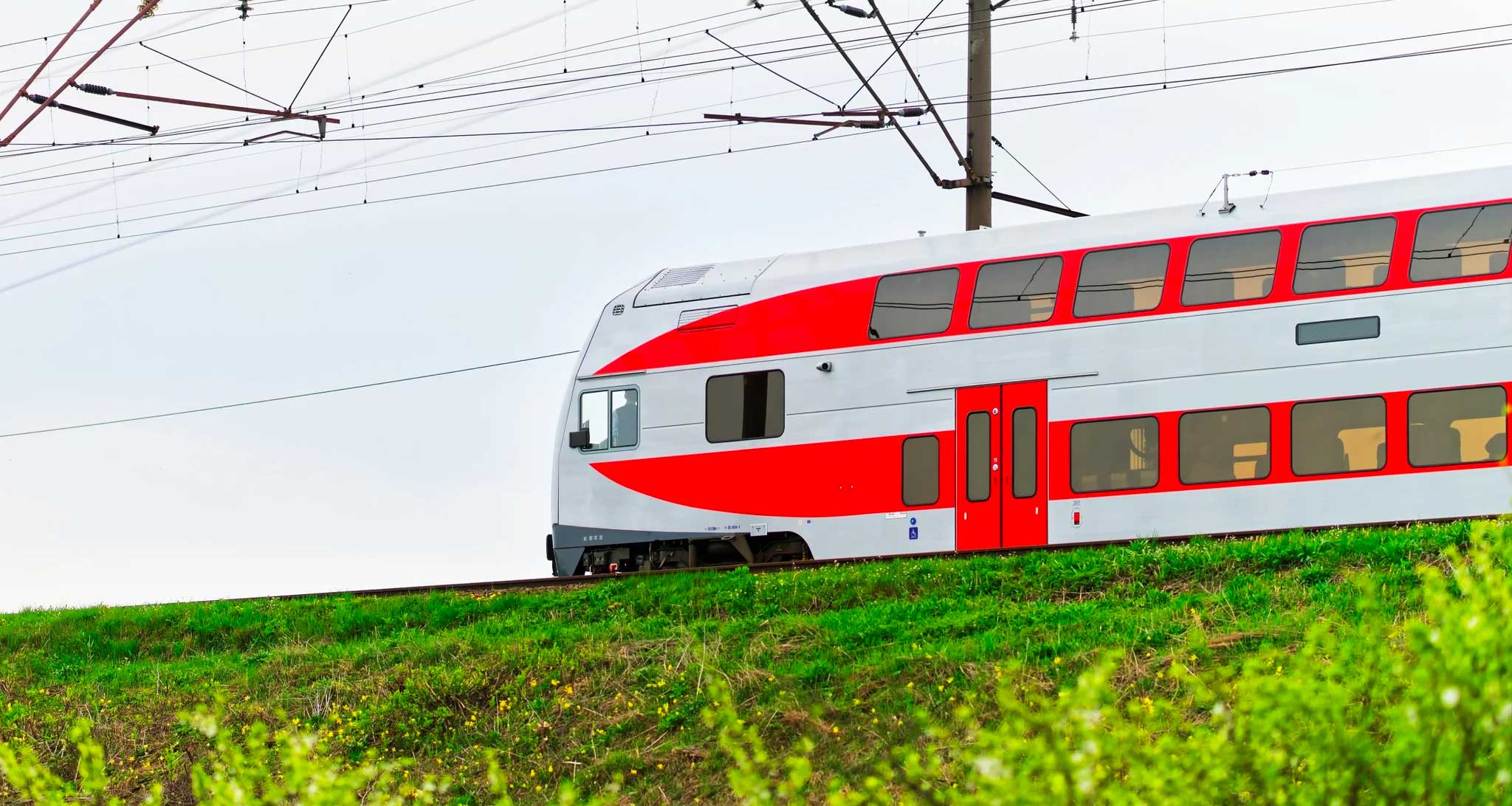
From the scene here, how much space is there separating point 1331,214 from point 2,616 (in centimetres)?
1865

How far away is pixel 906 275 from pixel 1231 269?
3.78m

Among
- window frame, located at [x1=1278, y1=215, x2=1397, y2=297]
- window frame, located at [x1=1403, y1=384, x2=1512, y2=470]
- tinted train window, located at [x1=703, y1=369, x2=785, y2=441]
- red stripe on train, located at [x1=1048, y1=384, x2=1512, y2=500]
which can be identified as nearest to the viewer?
window frame, located at [x1=1403, y1=384, x2=1512, y2=470]

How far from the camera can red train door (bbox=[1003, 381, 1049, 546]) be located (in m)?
18.8

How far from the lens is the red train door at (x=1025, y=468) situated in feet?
61.7

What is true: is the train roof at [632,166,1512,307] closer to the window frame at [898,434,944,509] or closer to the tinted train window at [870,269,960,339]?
the tinted train window at [870,269,960,339]

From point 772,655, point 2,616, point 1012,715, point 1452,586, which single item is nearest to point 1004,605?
point 772,655

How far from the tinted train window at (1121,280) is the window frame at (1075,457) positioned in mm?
1178

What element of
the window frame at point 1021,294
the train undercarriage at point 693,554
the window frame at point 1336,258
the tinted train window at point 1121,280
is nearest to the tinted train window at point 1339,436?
the window frame at point 1336,258

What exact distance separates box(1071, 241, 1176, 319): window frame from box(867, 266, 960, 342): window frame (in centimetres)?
141

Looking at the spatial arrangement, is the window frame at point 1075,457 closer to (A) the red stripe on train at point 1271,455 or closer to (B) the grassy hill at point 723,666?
(A) the red stripe on train at point 1271,455

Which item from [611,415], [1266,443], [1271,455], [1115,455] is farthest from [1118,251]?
[611,415]

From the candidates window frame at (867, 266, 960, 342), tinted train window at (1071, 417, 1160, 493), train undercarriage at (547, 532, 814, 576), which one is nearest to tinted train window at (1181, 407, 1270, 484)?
tinted train window at (1071, 417, 1160, 493)

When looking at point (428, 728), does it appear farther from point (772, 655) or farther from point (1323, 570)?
point (1323, 570)

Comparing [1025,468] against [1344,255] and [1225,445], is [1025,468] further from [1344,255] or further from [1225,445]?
[1344,255]
